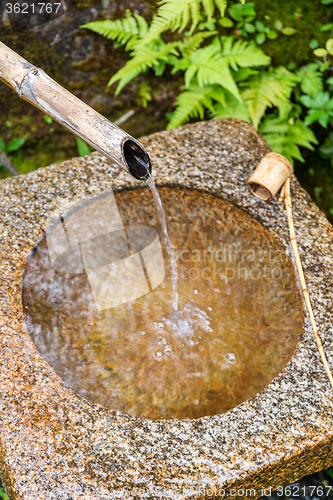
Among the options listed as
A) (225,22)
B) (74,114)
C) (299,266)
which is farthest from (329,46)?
(74,114)

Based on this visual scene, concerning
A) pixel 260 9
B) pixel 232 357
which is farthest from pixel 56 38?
pixel 232 357

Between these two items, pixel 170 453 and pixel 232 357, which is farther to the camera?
pixel 232 357

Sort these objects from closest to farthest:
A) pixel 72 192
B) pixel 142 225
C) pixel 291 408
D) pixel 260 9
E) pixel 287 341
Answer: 1. pixel 291 408
2. pixel 287 341
3. pixel 72 192
4. pixel 142 225
5. pixel 260 9

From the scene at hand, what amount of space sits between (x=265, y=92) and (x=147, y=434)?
8.00 feet

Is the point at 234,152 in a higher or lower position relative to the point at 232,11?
lower

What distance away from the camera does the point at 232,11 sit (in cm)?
290

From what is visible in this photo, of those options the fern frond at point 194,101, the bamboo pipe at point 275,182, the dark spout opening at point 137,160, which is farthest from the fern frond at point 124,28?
the dark spout opening at point 137,160

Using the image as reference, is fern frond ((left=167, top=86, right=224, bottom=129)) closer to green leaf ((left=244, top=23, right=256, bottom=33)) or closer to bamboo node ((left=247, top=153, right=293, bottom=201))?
green leaf ((left=244, top=23, right=256, bottom=33))

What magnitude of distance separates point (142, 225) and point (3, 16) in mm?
1709

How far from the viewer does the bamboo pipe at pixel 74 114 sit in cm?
142

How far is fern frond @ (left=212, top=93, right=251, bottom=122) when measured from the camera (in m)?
2.86

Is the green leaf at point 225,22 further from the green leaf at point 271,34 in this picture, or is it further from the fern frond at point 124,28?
the fern frond at point 124,28

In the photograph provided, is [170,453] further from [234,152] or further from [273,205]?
[234,152]

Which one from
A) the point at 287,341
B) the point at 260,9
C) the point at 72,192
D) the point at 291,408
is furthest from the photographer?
the point at 260,9
